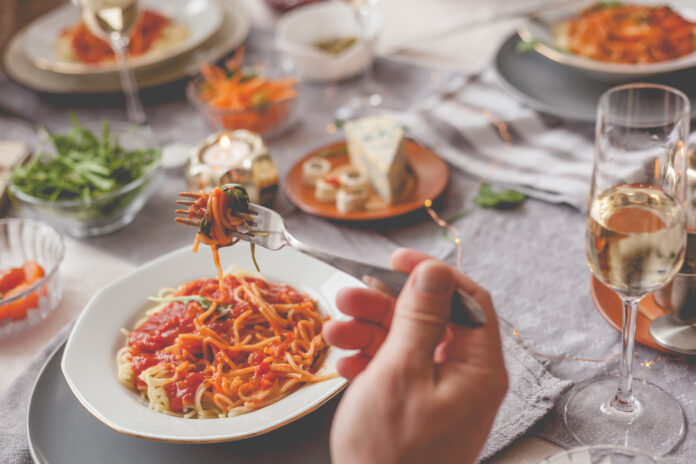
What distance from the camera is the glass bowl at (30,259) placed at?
1.57 metres

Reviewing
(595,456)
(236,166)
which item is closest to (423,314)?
(595,456)

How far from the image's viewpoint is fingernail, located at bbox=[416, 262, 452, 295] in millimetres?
865

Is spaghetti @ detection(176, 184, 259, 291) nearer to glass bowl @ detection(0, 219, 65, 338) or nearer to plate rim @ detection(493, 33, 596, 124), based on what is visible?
glass bowl @ detection(0, 219, 65, 338)

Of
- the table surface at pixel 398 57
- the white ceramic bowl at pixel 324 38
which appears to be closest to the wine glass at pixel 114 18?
the white ceramic bowl at pixel 324 38

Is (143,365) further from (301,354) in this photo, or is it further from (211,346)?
(301,354)

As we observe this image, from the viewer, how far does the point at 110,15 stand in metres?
2.10

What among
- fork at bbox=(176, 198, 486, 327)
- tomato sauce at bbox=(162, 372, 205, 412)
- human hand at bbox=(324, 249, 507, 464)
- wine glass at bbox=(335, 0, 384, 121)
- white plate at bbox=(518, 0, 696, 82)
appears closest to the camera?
human hand at bbox=(324, 249, 507, 464)

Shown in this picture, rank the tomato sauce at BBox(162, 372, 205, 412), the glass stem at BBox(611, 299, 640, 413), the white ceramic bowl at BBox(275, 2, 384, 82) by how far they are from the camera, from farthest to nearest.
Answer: the white ceramic bowl at BBox(275, 2, 384, 82)
the tomato sauce at BBox(162, 372, 205, 412)
the glass stem at BBox(611, 299, 640, 413)

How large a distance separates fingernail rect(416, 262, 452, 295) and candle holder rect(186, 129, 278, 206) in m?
1.00

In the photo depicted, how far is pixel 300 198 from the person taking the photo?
6.26 feet

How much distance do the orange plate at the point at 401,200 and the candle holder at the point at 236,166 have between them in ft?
0.29

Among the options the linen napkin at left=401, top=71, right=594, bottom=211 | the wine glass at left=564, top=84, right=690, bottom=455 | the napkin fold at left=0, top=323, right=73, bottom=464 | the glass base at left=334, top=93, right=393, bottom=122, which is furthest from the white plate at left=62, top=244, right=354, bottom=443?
the glass base at left=334, top=93, right=393, bottom=122

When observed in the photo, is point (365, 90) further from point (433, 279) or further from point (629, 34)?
point (433, 279)

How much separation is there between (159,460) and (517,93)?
4.85 feet
